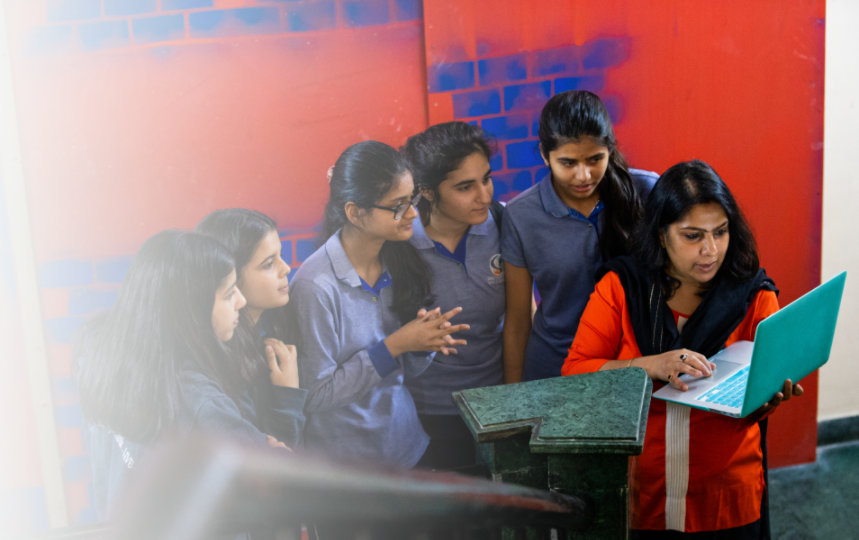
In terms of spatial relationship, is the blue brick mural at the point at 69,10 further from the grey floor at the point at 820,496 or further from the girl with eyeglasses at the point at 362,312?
the grey floor at the point at 820,496

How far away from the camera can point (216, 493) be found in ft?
2.55

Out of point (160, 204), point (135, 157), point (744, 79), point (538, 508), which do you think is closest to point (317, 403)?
point (160, 204)

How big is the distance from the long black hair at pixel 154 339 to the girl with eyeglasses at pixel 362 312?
0.79 feet

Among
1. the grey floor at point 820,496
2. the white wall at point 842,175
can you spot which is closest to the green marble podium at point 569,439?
the grey floor at point 820,496

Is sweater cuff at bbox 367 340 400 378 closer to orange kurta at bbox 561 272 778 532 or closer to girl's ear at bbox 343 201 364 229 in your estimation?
girl's ear at bbox 343 201 364 229

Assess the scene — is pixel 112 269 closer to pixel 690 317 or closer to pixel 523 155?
pixel 523 155

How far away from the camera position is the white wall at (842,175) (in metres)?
2.66

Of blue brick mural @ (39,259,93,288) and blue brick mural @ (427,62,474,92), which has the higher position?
blue brick mural @ (427,62,474,92)

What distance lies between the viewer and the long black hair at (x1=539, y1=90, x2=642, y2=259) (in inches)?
77.6

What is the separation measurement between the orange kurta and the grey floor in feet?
3.38

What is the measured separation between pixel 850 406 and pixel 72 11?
319cm

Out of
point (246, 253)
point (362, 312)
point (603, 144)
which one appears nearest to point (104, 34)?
point (246, 253)

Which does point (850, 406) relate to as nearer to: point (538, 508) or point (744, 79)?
point (744, 79)

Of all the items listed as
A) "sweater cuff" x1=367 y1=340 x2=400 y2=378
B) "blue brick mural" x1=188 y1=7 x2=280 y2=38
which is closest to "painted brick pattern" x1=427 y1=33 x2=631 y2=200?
"blue brick mural" x1=188 y1=7 x2=280 y2=38
